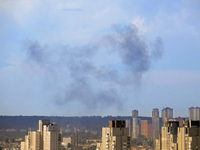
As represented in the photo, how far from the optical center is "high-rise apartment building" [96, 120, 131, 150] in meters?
18.4

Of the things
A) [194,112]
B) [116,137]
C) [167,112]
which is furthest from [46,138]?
[167,112]

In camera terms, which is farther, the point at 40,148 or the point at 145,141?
the point at 145,141

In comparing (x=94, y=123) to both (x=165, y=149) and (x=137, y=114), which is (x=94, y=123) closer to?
(x=137, y=114)

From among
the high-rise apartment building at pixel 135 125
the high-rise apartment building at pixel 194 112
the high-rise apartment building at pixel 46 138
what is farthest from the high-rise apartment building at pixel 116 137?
the high-rise apartment building at pixel 135 125

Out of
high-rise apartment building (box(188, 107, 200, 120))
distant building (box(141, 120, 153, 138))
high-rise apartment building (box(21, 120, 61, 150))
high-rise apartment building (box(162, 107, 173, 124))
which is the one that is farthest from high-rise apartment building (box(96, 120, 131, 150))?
distant building (box(141, 120, 153, 138))

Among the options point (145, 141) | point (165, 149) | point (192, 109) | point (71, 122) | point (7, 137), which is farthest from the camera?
point (145, 141)

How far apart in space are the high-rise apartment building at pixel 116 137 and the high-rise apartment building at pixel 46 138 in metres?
8.04

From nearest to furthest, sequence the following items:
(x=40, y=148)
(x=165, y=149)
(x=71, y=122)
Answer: (x=165, y=149) < (x=40, y=148) < (x=71, y=122)

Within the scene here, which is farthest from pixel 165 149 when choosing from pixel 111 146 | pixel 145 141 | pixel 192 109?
pixel 145 141

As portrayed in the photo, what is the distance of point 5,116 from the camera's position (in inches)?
1847

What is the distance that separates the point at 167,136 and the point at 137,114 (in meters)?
38.6

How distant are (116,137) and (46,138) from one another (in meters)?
9.25

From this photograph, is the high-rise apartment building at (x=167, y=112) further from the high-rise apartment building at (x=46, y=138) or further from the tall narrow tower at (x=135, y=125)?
the high-rise apartment building at (x=46, y=138)

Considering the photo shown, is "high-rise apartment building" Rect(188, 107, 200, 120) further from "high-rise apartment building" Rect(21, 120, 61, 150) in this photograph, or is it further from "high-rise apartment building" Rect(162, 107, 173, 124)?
"high-rise apartment building" Rect(21, 120, 61, 150)
